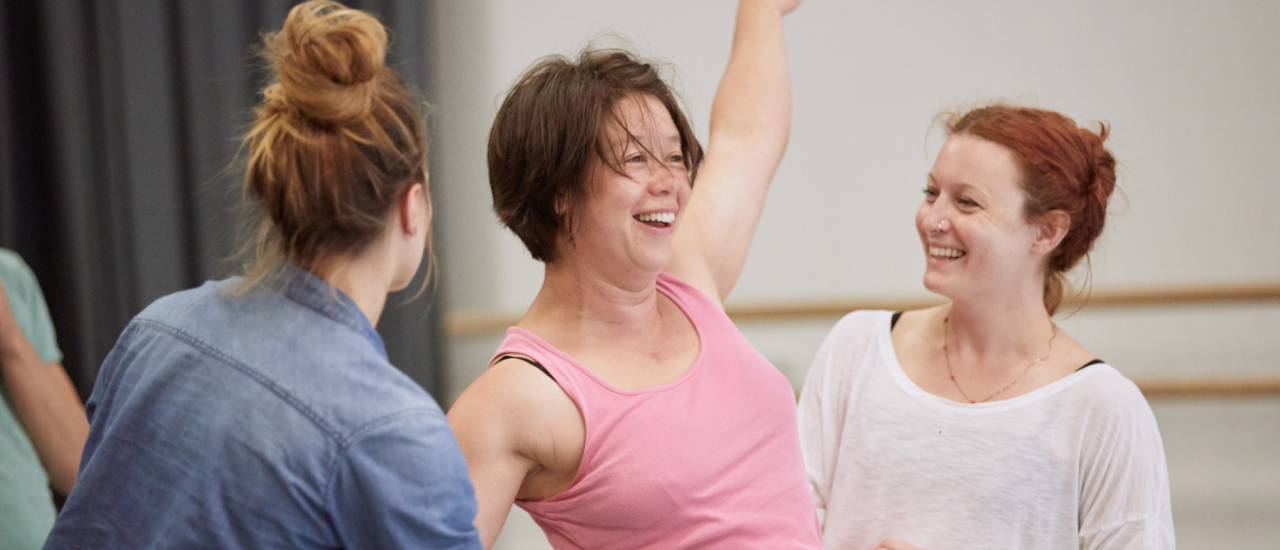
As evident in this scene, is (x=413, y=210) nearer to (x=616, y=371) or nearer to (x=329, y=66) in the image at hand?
(x=329, y=66)

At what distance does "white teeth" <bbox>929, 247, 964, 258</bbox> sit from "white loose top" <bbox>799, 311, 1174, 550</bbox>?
0.16 m

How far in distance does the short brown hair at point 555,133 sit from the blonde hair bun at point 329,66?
320 millimetres

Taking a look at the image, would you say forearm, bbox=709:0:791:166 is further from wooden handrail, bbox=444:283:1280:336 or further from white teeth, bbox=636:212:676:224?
wooden handrail, bbox=444:283:1280:336

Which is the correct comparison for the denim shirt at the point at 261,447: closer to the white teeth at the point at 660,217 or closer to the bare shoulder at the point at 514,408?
the bare shoulder at the point at 514,408

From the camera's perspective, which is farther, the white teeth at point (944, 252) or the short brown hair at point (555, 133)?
the white teeth at point (944, 252)

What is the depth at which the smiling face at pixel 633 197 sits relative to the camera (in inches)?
42.7

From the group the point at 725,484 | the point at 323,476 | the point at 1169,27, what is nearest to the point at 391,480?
the point at 323,476

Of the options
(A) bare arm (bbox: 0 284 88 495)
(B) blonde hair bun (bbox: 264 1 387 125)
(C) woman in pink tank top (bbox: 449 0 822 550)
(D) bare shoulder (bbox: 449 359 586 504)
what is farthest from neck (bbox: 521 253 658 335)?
(A) bare arm (bbox: 0 284 88 495)

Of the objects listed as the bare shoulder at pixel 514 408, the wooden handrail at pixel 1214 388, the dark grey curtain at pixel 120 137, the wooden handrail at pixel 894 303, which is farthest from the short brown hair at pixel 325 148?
the wooden handrail at pixel 1214 388

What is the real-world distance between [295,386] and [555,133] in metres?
0.49

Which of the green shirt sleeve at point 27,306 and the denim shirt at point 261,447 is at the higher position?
the denim shirt at point 261,447

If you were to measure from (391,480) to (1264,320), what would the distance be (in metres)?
2.47

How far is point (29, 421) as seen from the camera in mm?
1338

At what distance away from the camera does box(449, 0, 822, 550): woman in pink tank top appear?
1.03 m
